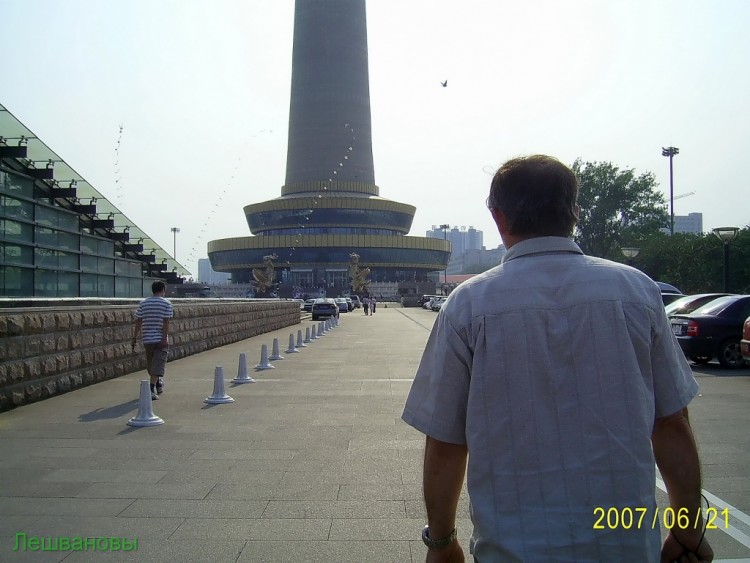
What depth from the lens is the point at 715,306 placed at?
15188 mm

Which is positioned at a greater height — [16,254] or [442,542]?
[16,254]

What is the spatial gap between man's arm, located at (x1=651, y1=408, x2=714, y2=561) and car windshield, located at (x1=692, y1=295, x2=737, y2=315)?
13.9 meters

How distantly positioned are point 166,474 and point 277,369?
8.84 m

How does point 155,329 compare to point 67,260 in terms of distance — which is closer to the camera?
point 155,329

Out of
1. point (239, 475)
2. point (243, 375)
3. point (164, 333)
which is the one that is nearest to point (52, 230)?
point (243, 375)

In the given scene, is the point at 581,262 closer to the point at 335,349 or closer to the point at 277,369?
the point at 277,369

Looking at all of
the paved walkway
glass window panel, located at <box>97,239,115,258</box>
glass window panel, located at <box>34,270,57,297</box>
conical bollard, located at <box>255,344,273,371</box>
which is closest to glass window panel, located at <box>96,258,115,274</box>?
glass window panel, located at <box>97,239,115,258</box>

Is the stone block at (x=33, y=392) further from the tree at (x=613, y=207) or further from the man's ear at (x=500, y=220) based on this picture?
the tree at (x=613, y=207)

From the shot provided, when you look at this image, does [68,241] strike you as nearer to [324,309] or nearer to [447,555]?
[447,555]

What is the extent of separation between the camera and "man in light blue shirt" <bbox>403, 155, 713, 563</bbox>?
2088 millimetres

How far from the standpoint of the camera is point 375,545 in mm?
4598

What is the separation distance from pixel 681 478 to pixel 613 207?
65.0 m

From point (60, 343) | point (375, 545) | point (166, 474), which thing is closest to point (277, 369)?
point (60, 343)

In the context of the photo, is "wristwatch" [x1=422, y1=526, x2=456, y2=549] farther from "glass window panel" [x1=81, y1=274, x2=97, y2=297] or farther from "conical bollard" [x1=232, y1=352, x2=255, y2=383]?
"glass window panel" [x1=81, y1=274, x2=97, y2=297]
